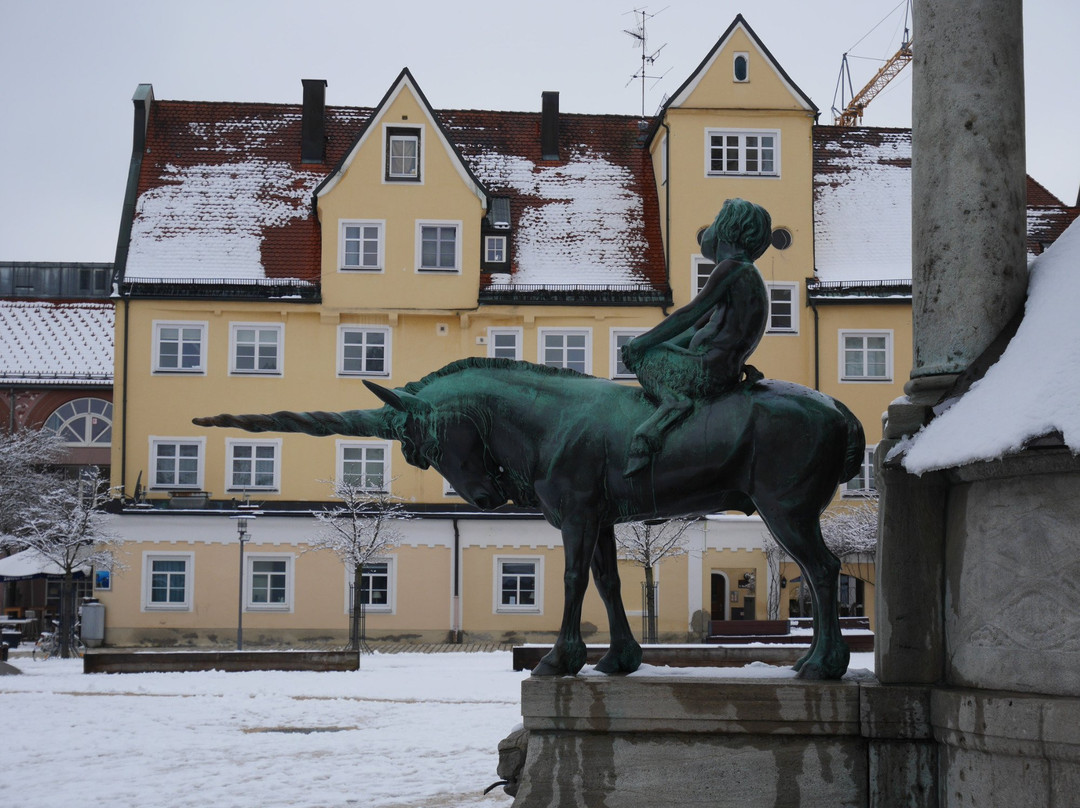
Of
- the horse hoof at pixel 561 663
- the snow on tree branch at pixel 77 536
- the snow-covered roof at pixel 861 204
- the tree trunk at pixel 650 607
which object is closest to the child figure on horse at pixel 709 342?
the horse hoof at pixel 561 663

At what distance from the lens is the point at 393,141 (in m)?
36.2

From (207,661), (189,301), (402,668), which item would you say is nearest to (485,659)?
(402,668)

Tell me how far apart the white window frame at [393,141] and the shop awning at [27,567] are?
12.8 meters

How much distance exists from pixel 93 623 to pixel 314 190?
40.6 feet

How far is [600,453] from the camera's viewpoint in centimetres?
721

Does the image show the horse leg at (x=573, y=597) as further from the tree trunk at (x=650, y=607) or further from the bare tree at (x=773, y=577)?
the bare tree at (x=773, y=577)

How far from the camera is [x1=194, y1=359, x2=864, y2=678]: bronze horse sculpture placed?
272 inches

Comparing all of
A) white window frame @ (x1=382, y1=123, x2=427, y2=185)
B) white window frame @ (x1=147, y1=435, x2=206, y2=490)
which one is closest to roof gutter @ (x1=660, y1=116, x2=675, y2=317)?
white window frame @ (x1=382, y1=123, x2=427, y2=185)

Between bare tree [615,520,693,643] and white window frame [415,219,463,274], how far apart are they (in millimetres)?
8096

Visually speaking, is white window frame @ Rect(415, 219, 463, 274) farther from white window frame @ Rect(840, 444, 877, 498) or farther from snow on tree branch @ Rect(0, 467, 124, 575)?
white window frame @ Rect(840, 444, 877, 498)

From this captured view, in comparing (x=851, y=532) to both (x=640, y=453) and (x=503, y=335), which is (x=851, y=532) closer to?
(x=503, y=335)

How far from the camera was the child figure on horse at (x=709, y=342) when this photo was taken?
7.02 metres

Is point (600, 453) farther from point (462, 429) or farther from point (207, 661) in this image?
point (207, 661)

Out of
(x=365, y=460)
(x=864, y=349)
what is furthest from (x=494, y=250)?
(x=864, y=349)
